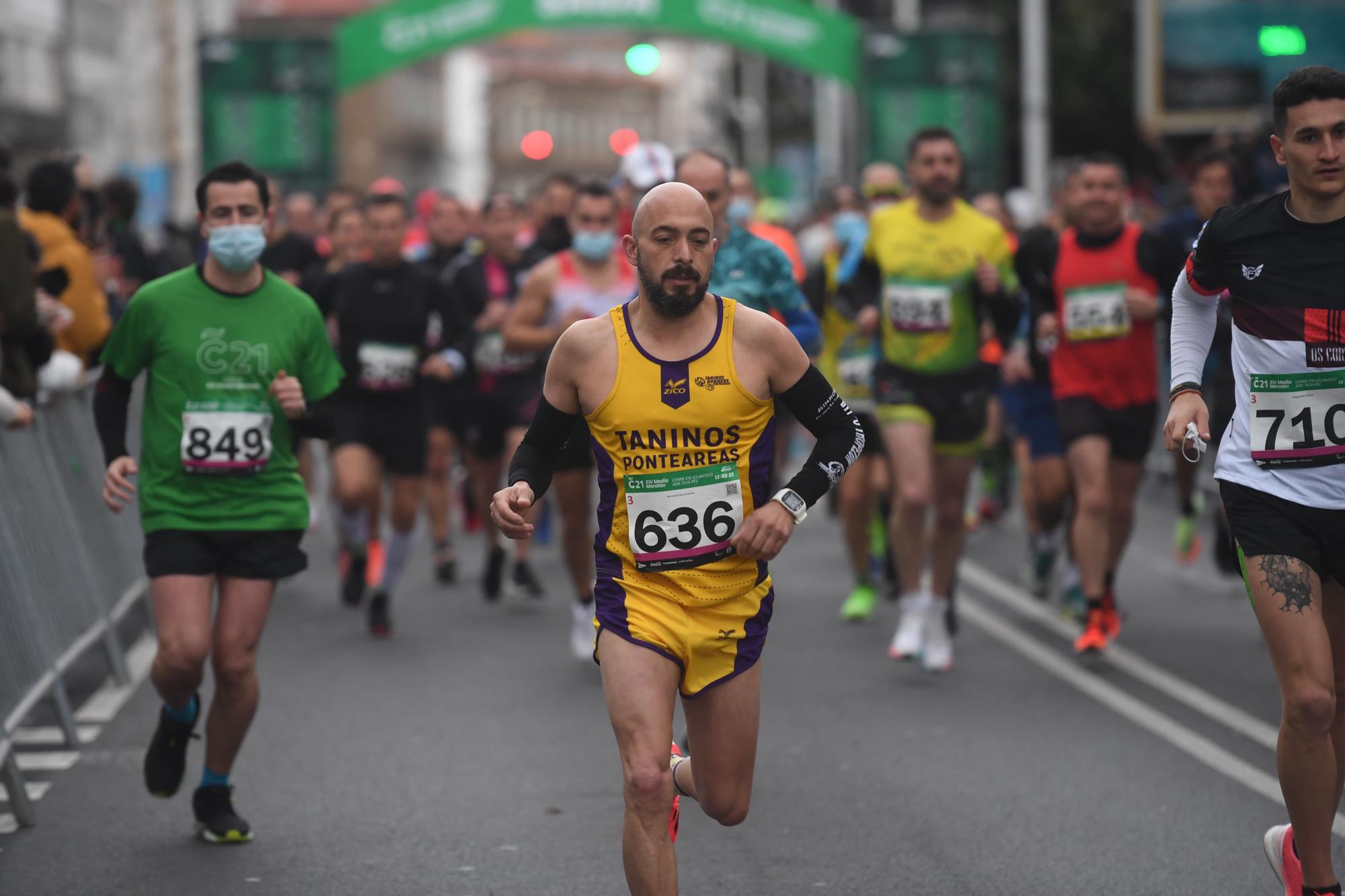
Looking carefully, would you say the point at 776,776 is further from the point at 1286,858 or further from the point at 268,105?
the point at 268,105

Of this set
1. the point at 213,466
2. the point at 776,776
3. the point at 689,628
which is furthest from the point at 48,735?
the point at 689,628

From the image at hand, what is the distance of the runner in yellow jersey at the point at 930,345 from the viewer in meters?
9.95

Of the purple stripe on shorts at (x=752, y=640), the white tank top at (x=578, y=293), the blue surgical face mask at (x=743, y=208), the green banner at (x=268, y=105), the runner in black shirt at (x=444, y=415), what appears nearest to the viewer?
the purple stripe on shorts at (x=752, y=640)

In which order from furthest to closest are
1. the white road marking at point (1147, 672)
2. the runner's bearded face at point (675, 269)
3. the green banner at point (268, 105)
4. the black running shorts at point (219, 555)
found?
1. the green banner at point (268, 105)
2. the white road marking at point (1147, 672)
3. the black running shorts at point (219, 555)
4. the runner's bearded face at point (675, 269)

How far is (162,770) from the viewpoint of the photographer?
23.3 feet

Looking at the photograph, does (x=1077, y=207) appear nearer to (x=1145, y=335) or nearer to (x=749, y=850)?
(x=1145, y=335)

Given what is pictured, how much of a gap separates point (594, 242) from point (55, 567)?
3.03 meters

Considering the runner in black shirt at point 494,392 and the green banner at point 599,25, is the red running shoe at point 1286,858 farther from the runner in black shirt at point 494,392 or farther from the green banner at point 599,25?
the green banner at point 599,25

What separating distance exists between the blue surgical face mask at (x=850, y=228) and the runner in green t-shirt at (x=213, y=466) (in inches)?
211

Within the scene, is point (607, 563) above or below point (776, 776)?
above

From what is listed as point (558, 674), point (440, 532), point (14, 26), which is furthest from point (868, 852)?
point (14, 26)

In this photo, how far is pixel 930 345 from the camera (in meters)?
10.0

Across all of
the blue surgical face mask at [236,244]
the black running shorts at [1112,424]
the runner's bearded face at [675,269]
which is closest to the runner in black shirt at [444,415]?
the black running shorts at [1112,424]

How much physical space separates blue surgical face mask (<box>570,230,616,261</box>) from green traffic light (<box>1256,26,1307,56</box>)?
1395cm
